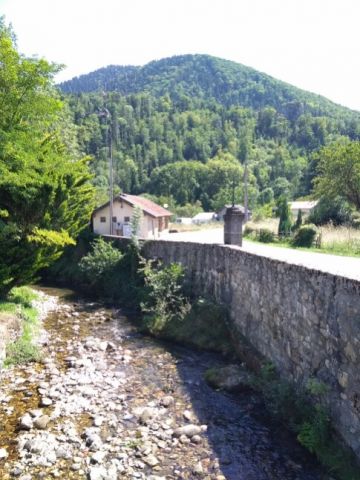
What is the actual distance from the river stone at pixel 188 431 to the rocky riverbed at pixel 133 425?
0.02 m

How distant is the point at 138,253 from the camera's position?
61.8ft

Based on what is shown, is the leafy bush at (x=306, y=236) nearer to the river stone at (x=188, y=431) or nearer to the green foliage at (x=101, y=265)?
the green foliage at (x=101, y=265)

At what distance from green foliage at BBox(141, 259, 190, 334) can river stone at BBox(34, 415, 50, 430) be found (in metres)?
5.57

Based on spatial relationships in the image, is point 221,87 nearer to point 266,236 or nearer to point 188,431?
point 266,236

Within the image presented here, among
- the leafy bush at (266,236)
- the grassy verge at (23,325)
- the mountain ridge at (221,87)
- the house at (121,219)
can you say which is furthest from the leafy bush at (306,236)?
the mountain ridge at (221,87)

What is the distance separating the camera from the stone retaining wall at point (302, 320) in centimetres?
562

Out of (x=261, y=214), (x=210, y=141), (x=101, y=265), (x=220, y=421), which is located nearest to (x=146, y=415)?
(x=220, y=421)

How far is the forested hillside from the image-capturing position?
83625 mm

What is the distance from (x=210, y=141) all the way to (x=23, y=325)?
4302 inches

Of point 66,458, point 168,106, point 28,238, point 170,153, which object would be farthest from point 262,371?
point 168,106

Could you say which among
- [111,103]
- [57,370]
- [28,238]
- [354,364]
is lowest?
[57,370]

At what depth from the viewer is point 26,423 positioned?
23.6 feet

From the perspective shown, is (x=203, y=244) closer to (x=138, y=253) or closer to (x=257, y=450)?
(x=138, y=253)

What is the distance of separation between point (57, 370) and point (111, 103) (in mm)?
123262
